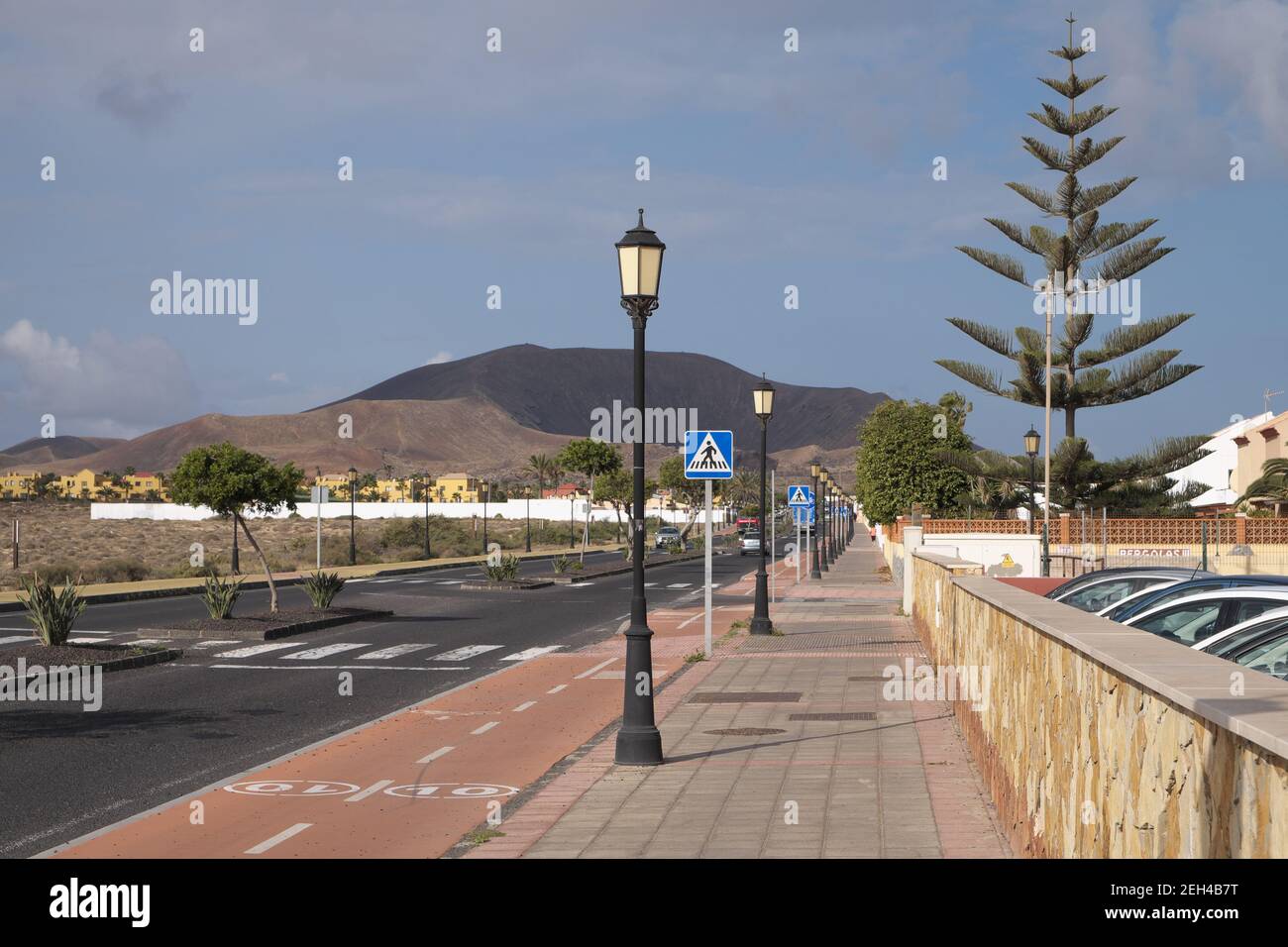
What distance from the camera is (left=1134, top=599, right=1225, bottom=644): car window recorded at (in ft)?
34.5

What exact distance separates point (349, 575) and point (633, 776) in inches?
1464

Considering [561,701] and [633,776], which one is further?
[561,701]

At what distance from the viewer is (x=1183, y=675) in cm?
479

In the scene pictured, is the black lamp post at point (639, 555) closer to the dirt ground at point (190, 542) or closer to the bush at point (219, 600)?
the bush at point (219, 600)

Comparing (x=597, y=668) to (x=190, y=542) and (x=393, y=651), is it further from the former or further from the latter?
(x=190, y=542)

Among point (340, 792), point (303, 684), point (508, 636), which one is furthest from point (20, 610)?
point (340, 792)

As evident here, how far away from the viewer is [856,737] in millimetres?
12516

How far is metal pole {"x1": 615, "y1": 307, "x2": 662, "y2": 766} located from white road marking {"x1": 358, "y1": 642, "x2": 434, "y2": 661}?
8.94m

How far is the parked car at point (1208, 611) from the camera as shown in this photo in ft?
33.3

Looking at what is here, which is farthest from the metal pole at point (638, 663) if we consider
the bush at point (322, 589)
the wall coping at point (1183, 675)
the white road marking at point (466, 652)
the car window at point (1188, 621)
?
the bush at point (322, 589)

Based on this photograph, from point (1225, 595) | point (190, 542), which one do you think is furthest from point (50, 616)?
point (190, 542)

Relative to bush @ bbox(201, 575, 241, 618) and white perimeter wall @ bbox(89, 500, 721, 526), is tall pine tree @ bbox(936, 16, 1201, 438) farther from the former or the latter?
white perimeter wall @ bbox(89, 500, 721, 526)

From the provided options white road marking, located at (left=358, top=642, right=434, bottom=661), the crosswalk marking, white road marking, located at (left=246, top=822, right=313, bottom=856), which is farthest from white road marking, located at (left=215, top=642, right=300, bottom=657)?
white road marking, located at (left=246, top=822, right=313, bottom=856)

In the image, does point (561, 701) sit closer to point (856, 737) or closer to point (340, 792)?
point (856, 737)
